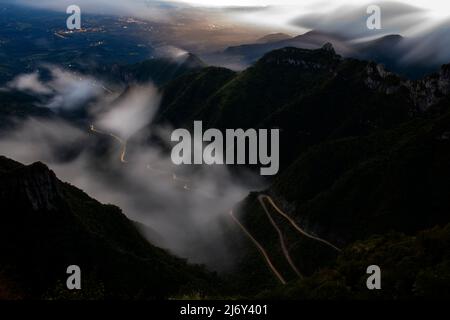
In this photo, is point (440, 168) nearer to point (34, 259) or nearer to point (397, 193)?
point (397, 193)

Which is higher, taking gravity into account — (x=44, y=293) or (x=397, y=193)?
(x=397, y=193)
